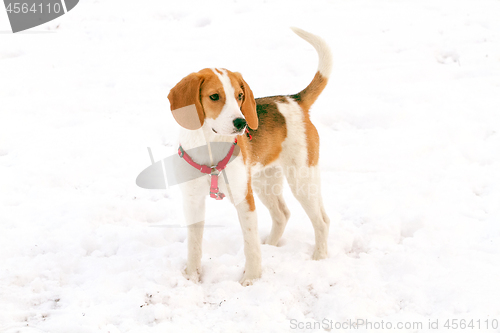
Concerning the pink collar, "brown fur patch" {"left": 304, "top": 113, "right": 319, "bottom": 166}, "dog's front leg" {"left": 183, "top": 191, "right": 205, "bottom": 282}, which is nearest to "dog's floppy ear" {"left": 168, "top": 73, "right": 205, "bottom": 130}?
the pink collar

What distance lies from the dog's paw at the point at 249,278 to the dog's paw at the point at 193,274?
401mm

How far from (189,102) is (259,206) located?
2312 millimetres

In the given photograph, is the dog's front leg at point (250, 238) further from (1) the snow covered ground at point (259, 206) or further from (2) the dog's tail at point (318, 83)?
(2) the dog's tail at point (318, 83)

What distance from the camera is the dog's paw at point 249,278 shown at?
3.34 meters

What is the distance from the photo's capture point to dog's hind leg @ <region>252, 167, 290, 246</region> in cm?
403

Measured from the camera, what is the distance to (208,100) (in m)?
2.87

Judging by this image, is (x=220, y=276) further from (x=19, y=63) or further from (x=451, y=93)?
(x=19, y=63)

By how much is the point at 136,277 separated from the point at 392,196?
3040 mm

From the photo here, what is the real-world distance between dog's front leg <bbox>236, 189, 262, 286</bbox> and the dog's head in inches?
28.4

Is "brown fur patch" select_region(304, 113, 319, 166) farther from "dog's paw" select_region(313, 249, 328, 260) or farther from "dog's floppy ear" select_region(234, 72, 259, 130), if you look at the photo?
"dog's paw" select_region(313, 249, 328, 260)

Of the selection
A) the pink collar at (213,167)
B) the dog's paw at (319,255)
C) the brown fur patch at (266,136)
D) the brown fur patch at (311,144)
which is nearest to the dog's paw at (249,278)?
the dog's paw at (319,255)

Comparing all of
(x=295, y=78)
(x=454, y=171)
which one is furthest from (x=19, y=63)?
(x=454, y=171)

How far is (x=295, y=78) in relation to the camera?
7.34m

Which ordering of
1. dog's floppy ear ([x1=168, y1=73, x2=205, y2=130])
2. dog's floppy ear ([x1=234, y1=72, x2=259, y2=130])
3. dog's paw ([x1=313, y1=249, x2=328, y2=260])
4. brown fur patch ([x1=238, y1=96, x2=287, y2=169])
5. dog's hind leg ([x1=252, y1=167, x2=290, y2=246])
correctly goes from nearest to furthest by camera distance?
dog's floppy ear ([x1=168, y1=73, x2=205, y2=130]) → dog's floppy ear ([x1=234, y1=72, x2=259, y2=130]) → brown fur patch ([x1=238, y1=96, x2=287, y2=169]) → dog's paw ([x1=313, y1=249, x2=328, y2=260]) → dog's hind leg ([x1=252, y1=167, x2=290, y2=246])
